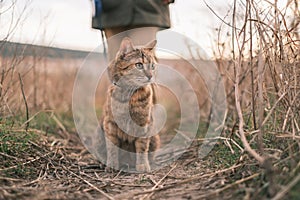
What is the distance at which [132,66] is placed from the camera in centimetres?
243

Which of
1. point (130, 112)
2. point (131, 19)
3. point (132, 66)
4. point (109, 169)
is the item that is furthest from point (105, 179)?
point (131, 19)

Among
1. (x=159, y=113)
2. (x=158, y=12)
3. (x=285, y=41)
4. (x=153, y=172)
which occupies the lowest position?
(x=153, y=172)

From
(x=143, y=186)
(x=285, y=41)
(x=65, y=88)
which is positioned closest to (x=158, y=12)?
(x=285, y=41)

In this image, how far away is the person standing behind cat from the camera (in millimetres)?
2711

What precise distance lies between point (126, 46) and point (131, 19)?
14.5 inches

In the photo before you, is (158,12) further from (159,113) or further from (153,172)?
(153,172)

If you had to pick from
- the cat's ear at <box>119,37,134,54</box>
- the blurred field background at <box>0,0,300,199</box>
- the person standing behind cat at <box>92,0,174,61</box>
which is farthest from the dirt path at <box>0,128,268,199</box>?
the person standing behind cat at <box>92,0,174,61</box>

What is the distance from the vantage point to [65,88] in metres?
5.14

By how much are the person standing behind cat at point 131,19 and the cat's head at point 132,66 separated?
35 centimetres

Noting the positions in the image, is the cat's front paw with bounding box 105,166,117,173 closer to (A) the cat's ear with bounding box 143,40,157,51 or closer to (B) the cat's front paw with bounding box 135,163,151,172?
(B) the cat's front paw with bounding box 135,163,151,172

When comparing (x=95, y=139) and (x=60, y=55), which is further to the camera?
(x=60, y=55)

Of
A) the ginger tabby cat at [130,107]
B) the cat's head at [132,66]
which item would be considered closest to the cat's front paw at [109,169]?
the ginger tabby cat at [130,107]

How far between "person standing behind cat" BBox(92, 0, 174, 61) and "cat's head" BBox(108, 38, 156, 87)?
35 cm

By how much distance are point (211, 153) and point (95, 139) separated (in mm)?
834
